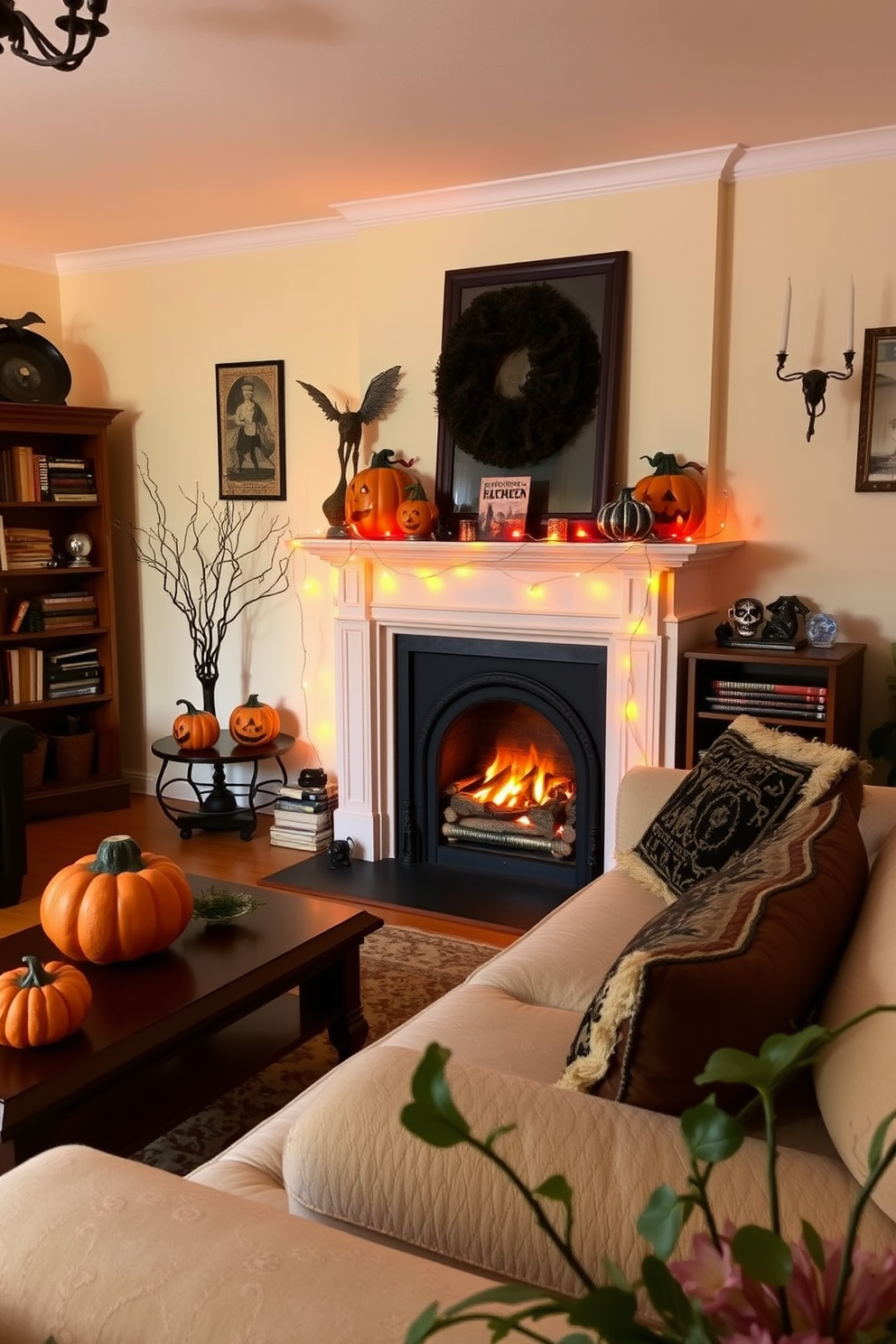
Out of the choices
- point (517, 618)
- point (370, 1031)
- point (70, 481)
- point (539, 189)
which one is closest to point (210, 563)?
point (70, 481)

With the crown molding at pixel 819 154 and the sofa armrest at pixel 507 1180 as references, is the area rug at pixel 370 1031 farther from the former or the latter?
the crown molding at pixel 819 154

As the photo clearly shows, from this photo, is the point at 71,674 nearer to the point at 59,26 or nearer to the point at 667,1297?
the point at 59,26

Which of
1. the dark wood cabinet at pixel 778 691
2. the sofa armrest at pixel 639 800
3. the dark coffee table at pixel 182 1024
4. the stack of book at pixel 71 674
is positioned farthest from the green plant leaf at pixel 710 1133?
the stack of book at pixel 71 674

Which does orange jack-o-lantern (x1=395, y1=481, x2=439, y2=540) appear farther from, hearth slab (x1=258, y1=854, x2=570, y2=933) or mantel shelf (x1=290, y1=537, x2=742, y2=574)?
hearth slab (x1=258, y1=854, x2=570, y2=933)

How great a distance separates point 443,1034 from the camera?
1.84 meters

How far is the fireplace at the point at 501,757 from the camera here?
392 cm

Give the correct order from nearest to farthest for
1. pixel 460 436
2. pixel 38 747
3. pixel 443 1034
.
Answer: pixel 443 1034
pixel 460 436
pixel 38 747

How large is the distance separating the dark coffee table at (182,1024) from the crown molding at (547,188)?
2561mm

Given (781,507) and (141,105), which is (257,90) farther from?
(781,507)

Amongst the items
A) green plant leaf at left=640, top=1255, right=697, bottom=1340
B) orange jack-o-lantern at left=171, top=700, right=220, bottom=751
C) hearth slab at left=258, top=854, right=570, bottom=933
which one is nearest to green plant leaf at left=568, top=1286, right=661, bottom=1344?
green plant leaf at left=640, top=1255, right=697, bottom=1340

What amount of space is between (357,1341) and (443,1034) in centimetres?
92

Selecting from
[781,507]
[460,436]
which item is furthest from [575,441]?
[781,507]

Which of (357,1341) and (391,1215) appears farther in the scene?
(391,1215)

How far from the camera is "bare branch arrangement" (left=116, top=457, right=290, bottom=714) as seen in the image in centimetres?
485
